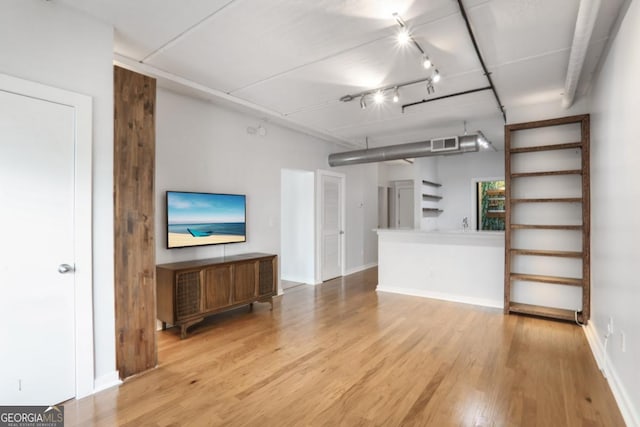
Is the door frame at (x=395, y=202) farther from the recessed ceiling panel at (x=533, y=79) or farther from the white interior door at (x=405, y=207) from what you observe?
the recessed ceiling panel at (x=533, y=79)

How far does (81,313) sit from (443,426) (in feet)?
8.24

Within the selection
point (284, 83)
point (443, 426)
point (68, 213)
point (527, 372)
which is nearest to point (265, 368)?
point (443, 426)

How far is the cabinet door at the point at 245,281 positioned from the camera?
397 centimetres

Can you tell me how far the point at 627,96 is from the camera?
2.14 metres

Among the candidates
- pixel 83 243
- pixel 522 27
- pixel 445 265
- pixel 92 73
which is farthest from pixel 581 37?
pixel 83 243

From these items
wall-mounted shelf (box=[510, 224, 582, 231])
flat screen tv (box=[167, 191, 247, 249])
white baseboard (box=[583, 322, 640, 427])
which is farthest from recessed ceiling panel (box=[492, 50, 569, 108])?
flat screen tv (box=[167, 191, 247, 249])

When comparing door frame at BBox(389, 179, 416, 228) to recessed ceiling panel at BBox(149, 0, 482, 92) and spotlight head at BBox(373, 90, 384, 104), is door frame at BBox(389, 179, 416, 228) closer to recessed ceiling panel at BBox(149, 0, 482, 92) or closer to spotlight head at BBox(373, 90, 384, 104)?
spotlight head at BBox(373, 90, 384, 104)

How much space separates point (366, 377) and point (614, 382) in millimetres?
1750

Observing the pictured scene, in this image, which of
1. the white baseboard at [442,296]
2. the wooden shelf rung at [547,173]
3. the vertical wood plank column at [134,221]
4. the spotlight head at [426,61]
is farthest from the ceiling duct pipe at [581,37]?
the vertical wood plank column at [134,221]

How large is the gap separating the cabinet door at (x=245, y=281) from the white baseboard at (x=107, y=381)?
1.55 meters

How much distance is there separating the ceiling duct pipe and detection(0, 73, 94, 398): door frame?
129 inches

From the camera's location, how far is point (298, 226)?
6195 millimetres

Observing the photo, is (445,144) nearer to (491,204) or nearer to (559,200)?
(559,200)

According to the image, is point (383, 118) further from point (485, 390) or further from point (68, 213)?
point (68, 213)
